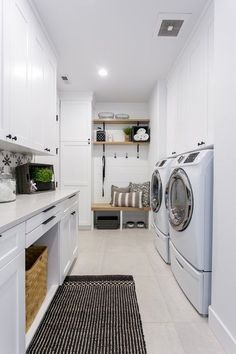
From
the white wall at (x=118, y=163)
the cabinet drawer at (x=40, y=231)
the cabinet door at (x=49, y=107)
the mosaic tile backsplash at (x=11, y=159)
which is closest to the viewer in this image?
the cabinet drawer at (x=40, y=231)

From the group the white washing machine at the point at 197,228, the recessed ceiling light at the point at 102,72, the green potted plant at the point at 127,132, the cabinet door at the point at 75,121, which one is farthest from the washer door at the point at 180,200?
the green potted plant at the point at 127,132

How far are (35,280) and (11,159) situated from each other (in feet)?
4.31

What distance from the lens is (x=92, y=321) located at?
1.67m

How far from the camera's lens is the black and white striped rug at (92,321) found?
1.42m

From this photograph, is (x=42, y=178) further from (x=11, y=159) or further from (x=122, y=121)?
(x=122, y=121)

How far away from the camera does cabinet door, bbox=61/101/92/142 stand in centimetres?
432

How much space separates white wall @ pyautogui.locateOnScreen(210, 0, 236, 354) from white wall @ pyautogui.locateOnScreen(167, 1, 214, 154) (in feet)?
1.88

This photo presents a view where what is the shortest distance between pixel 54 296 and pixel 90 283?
374 mm

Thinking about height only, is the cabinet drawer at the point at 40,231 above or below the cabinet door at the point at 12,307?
above

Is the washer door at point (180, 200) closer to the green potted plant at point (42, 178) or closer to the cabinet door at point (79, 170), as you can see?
the green potted plant at point (42, 178)

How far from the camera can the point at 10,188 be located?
1749 mm

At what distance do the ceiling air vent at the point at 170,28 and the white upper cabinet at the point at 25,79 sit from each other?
3.98ft

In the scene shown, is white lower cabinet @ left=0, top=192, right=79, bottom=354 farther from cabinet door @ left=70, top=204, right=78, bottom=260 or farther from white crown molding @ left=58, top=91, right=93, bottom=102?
white crown molding @ left=58, top=91, right=93, bottom=102

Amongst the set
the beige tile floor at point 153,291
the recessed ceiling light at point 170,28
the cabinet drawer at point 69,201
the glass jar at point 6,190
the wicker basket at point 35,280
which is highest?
the recessed ceiling light at point 170,28
